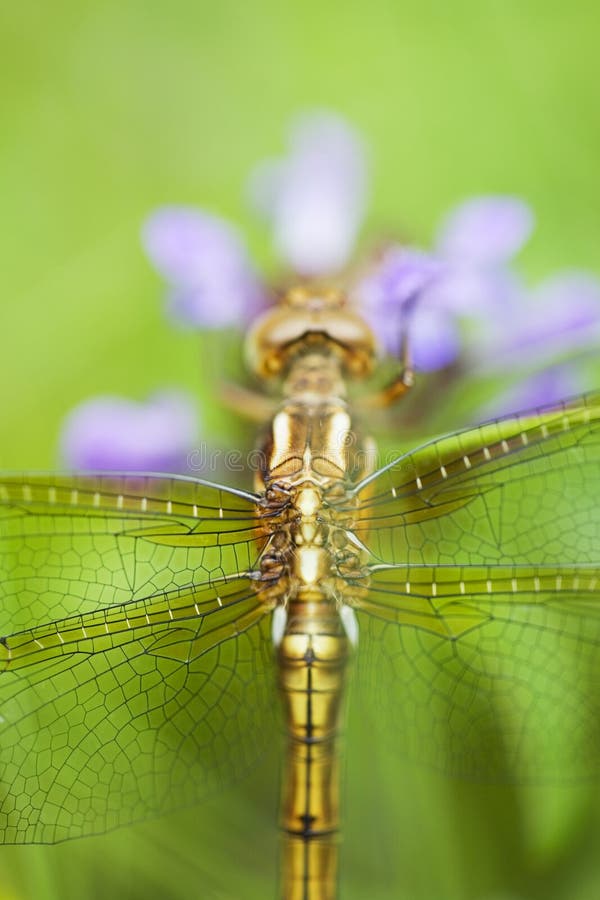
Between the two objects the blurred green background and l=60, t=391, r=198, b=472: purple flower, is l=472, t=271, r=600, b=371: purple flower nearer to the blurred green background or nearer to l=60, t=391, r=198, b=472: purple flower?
the blurred green background

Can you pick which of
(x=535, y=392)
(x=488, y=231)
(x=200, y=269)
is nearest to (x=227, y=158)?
(x=200, y=269)

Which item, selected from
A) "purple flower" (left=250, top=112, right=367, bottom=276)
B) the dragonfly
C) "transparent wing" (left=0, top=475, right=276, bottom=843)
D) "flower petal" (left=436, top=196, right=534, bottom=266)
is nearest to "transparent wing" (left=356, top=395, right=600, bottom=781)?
the dragonfly

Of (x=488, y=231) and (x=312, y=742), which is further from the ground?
(x=488, y=231)

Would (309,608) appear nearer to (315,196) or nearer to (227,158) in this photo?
(315,196)

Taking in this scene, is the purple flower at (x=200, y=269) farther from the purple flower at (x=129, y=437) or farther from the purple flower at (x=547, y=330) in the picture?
the purple flower at (x=547, y=330)

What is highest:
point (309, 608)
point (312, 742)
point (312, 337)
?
point (312, 337)

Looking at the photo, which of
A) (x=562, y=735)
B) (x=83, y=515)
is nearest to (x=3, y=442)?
(x=83, y=515)

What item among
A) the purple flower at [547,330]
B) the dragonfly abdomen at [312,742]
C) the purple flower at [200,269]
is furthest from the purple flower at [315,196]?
the dragonfly abdomen at [312,742]
